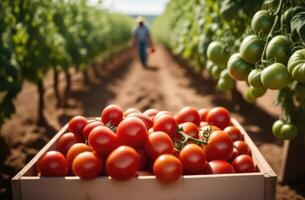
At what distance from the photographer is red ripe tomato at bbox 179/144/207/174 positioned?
2232 millimetres

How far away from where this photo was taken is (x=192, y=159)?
223 cm

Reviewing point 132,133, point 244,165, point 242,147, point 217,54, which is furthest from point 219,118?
point 132,133

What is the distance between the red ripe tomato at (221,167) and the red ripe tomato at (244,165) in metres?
0.07

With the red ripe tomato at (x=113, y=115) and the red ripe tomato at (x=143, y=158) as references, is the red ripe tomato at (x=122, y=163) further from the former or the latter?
the red ripe tomato at (x=113, y=115)

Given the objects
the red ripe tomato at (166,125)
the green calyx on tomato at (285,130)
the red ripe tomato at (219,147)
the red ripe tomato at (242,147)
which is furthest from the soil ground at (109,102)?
the red ripe tomato at (166,125)

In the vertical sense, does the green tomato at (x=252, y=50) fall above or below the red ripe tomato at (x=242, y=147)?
above

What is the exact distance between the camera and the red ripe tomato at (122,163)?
210cm

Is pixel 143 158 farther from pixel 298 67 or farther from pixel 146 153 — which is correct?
pixel 298 67

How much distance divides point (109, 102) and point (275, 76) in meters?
7.94

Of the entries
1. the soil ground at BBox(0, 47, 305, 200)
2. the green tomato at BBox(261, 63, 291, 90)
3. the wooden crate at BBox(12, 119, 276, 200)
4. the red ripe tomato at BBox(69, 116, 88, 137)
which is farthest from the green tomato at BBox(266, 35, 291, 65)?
the soil ground at BBox(0, 47, 305, 200)

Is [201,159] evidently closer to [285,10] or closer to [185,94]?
[285,10]

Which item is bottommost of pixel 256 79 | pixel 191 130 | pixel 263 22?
pixel 191 130

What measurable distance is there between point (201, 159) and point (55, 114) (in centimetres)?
694

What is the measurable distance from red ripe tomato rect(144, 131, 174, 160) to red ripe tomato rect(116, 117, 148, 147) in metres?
0.05
